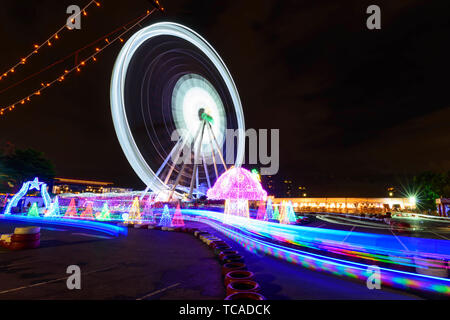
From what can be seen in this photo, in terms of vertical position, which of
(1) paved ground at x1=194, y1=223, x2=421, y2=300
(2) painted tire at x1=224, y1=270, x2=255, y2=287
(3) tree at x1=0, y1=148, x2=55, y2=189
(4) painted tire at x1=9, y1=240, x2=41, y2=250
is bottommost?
(4) painted tire at x1=9, y1=240, x2=41, y2=250

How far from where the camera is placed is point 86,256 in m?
8.11

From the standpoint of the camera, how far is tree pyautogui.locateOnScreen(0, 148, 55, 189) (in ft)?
146

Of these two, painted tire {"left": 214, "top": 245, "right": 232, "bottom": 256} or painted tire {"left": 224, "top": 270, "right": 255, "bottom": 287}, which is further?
painted tire {"left": 214, "top": 245, "right": 232, "bottom": 256}

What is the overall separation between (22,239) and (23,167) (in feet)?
161

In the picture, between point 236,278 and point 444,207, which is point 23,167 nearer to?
point 236,278

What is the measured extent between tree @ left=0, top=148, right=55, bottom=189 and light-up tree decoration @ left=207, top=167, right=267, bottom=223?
47.3 meters

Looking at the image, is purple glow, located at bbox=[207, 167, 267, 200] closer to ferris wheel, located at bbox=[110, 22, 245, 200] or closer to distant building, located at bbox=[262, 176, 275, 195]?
ferris wheel, located at bbox=[110, 22, 245, 200]

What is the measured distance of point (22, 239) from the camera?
8992mm

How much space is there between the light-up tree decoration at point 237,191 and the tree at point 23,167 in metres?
47.3

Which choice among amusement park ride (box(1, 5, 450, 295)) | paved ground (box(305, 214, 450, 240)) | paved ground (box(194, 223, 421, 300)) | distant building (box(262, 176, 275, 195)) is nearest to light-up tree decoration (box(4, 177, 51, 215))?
amusement park ride (box(1, 5, 450, 295))

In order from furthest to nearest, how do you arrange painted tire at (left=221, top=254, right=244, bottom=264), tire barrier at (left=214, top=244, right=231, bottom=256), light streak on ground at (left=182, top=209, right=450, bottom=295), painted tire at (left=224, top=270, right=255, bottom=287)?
1. tire barrier at (left=214, top=244, right=231, bottom=256)
2. painted tire at (left=221, top=254, right=244, bottom=264)
3. painted tire at (left=224, top=270, right=255, bottom=287)
4. light streak on ground at (left=182, top=209, right=450, bottom=295)

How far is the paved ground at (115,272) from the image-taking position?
4793 mm

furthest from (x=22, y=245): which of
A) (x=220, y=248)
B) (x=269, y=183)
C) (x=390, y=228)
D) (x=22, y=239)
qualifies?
(x=269, y=183)
